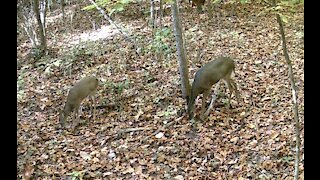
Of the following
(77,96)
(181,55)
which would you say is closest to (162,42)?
(181,55)

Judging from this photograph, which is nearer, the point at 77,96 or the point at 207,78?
the point at 207,78

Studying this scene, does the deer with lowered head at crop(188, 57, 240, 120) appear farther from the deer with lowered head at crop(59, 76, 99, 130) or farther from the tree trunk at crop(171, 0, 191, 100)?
the deer with lowered head at crop(59, 76, 99, 130)

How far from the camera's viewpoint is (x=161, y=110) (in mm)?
8539

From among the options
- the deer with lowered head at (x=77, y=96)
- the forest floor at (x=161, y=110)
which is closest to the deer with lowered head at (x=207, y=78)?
the forest floor at (x=161, y=110)

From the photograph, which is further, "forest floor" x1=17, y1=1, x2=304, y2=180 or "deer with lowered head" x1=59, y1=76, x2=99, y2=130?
"deer with lowered head" x1=59, y1=76, x2=99, y2=130

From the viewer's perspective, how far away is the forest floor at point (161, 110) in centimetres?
637

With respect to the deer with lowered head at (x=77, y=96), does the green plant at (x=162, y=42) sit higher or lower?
higher

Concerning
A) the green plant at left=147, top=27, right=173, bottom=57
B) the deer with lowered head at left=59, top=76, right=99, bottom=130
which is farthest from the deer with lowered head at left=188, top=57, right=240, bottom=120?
the green plant at left=147, top=27, right=173, bottom=57

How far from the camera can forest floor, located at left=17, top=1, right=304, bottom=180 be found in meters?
6.37

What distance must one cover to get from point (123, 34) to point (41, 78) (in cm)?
347

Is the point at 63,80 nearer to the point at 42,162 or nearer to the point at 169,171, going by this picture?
the point at 42,162

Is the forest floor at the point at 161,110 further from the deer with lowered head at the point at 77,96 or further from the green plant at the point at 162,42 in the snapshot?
the deer with lowered head at the point at 77,96

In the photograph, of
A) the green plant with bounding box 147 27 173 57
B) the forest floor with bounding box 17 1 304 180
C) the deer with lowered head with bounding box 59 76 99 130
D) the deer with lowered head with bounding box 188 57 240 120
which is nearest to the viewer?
the forest floor with bounding box 17 1 304 180

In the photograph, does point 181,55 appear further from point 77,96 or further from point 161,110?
point 77,96
